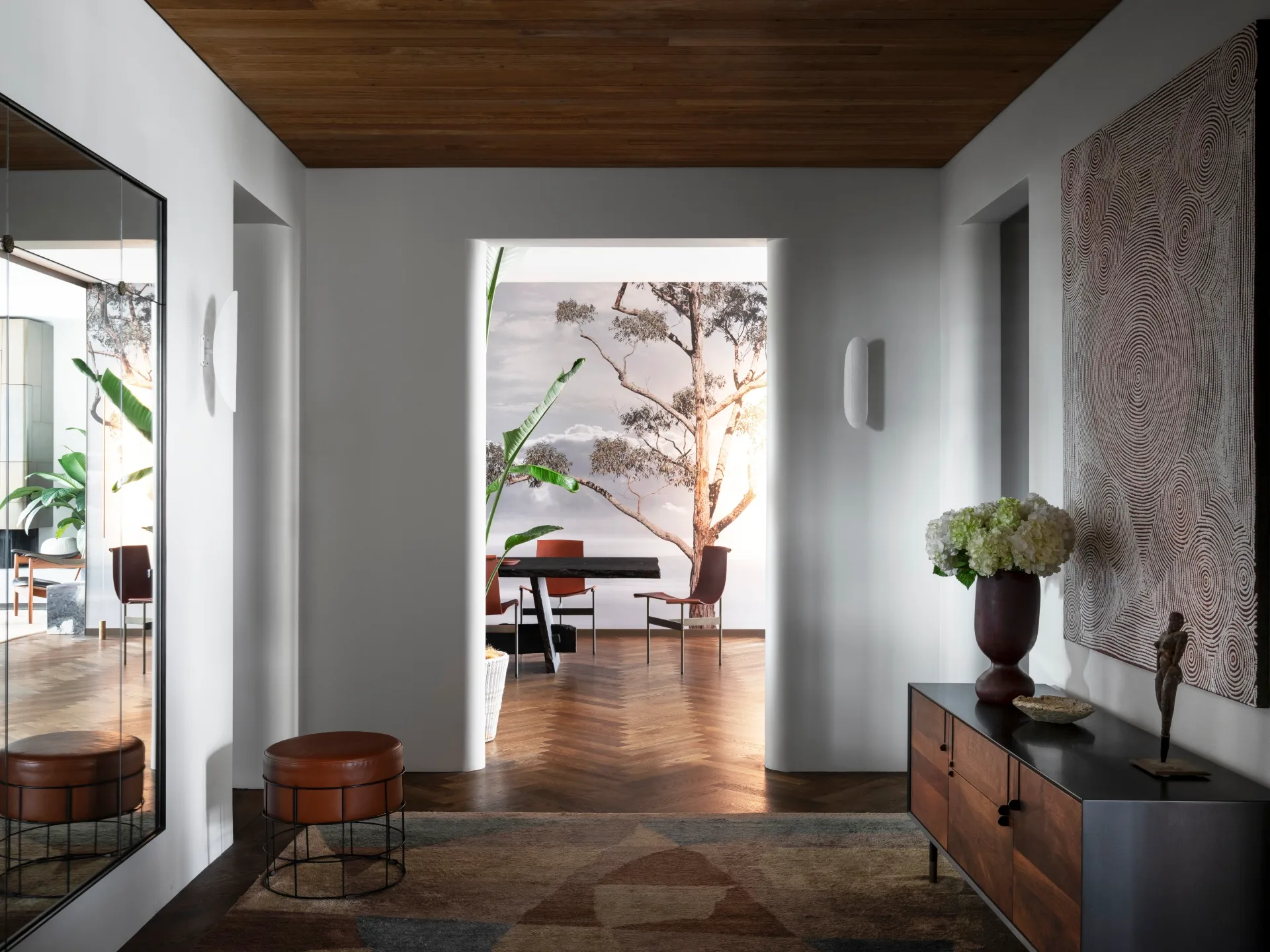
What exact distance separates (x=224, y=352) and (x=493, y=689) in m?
2.18

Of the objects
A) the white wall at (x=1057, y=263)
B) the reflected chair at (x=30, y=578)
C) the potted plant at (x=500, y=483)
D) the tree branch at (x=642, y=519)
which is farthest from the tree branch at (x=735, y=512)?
the reflected chair at (x=30, y=578)

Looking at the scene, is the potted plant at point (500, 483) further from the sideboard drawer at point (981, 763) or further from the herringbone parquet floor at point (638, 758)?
the sideboard drawer at point (981, 763)

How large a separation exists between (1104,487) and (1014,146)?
1.50 meters

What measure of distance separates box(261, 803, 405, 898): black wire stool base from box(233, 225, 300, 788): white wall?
2.13ft

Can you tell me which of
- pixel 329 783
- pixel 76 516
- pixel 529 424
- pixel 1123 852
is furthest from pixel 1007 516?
pixel 529 424

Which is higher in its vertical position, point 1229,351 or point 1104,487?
point 1229,351

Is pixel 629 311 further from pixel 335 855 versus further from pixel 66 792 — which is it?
pixel 66 792

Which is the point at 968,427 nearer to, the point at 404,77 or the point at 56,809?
the point at 404,77

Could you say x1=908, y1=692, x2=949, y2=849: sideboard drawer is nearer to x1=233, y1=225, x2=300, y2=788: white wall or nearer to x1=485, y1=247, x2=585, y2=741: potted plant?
x1=485, y1=247, x2=585, y2=741: potted plant

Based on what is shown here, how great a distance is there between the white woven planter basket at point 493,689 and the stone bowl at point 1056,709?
2749 mm

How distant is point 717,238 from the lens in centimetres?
467

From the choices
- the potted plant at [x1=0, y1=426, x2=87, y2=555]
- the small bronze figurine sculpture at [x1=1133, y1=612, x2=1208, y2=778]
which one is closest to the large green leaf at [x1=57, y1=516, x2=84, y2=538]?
the potted plant at [x1=0, y1=426, x2=87, y2=555]

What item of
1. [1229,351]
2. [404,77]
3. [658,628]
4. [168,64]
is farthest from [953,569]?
[658,628]

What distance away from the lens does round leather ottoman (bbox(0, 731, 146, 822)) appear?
7.62 ft
